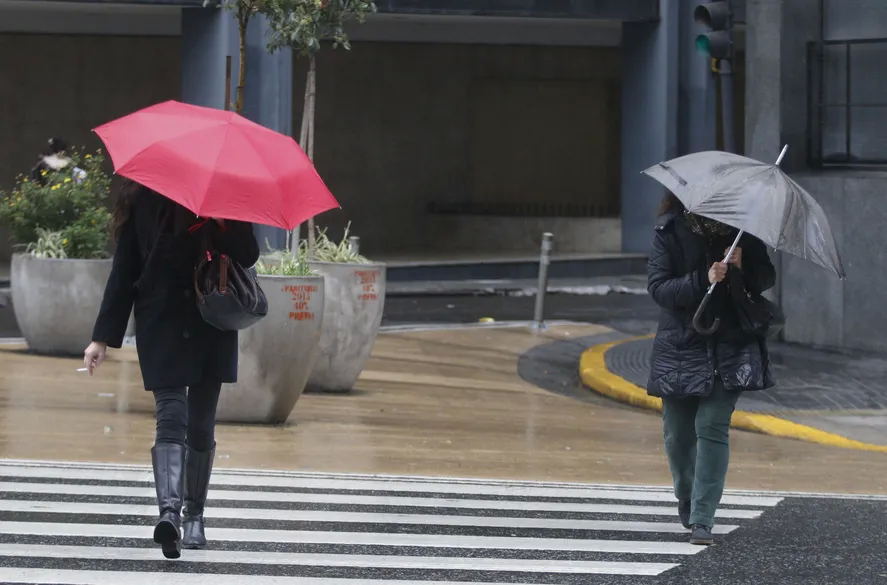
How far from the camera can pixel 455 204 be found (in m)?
30.0

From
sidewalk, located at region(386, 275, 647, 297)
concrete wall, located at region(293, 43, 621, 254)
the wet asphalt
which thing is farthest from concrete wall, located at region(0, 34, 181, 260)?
the wet asphalt

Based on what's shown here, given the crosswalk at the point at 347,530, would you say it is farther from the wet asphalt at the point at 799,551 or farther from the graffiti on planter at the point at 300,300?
the graffiti on planter at the point at 300,300

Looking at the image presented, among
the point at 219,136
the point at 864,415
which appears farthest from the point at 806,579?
the point at 864,415

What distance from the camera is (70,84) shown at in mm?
27016

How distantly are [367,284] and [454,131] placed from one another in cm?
1888

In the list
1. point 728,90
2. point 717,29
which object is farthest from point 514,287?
point 717,29

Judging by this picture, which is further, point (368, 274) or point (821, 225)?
point (368, 274)

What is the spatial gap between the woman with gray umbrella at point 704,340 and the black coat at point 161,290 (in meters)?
2.11

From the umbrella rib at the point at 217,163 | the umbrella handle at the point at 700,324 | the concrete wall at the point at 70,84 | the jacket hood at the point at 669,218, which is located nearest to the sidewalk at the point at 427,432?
the umbrella handle at the point at 700,324

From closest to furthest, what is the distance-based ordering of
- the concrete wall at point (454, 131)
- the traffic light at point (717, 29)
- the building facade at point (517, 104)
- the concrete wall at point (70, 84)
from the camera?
the traffic light at point (717, 29)
the building facade at point (517, 104)
the concrete wall at point (70, 84)
the concrete wall at point (454, 131)

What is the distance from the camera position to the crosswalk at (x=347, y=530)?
21.7 feet

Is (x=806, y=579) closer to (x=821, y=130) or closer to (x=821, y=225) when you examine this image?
(x=821, y=225)

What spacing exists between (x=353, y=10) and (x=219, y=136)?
19.1 feet

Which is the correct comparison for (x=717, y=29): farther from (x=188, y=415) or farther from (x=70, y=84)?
(x=70, y=84)
